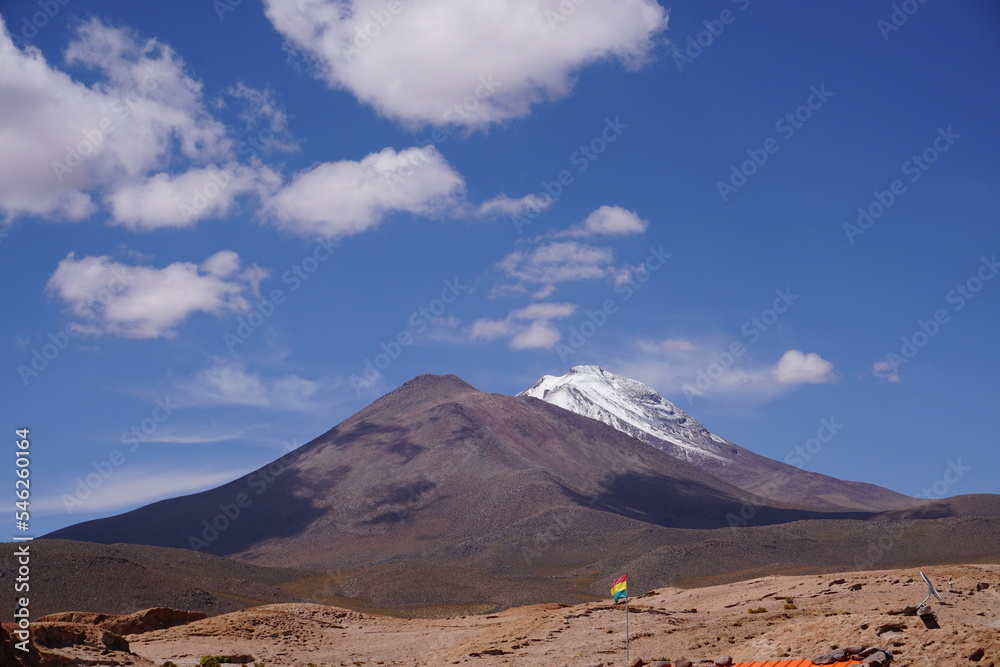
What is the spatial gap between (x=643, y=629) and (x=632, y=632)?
109 centimetres

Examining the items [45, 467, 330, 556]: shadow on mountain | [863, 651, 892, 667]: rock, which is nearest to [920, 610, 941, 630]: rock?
[863, 651, 892, 667]: rock

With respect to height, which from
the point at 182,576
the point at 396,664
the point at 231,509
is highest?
the point at 231,509

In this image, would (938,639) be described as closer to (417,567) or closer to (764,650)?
(764,650)

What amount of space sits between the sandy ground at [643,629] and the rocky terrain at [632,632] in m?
0.08

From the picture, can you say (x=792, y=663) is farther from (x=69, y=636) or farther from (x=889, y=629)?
(x=69, y=636)

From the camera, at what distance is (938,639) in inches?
848

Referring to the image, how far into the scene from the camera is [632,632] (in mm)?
37375

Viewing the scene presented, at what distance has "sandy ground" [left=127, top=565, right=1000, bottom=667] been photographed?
26.1 m

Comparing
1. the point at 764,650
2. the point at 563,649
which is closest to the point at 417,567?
the point at 563,649

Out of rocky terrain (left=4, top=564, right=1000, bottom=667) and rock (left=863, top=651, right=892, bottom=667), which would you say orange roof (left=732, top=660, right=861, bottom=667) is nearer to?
rock (left=863, top=651, right=892, bottom=667)

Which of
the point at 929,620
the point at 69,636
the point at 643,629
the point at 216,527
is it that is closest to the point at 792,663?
the point at 929,620

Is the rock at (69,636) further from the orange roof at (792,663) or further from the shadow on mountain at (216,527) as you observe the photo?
the shadow on mountain at (216,527)

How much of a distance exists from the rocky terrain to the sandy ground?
0.08 metres

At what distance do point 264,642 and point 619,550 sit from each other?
350 feet
